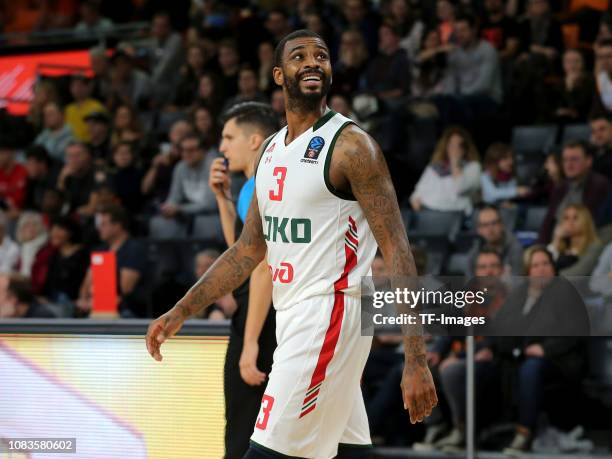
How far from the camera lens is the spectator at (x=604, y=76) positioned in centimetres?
1024

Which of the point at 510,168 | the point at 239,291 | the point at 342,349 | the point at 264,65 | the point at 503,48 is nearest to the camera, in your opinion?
the point at 342,349

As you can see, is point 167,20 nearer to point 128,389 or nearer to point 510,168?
point 510,168

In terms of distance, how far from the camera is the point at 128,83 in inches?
580

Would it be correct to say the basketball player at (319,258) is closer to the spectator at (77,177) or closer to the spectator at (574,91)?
the spectator at (574,91)

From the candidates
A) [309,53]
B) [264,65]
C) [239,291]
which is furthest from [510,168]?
[309,53]

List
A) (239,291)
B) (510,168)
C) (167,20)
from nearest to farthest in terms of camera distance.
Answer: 1. (239,291)
2. (510,168)
3. (167,20)

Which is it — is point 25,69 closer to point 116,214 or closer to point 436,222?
point 116,214

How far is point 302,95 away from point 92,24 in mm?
13217

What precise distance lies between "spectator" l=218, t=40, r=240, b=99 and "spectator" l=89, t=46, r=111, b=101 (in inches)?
83.8

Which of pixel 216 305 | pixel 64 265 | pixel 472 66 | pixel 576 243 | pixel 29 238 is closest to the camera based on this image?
pixel 216 305

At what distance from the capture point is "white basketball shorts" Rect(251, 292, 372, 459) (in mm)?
3906

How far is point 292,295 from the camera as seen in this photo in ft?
13.2

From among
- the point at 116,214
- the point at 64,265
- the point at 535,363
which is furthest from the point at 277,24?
the point at 535,363

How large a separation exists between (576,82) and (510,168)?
1.14 meters
